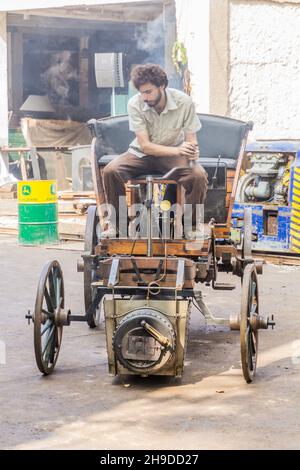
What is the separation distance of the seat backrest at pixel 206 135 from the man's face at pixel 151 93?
113 centimetres

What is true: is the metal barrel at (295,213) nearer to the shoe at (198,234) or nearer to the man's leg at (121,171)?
the shoe at (198,234)

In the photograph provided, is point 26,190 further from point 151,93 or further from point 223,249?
point 151,93

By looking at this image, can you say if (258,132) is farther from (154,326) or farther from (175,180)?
(154,326)

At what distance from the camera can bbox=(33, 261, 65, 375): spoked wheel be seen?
6.48 m

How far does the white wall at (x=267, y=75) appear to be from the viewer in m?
16.4

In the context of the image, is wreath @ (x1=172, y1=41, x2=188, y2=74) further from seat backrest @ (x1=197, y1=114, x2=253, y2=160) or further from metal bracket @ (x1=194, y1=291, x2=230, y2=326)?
metal bracket @ (x1=194, y1=291, x2=230, y2=326)

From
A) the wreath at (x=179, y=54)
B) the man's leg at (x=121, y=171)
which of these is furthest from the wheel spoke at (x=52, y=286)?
the wreath at (x=179, y=54)

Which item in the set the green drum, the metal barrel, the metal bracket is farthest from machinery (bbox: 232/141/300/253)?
the metal bracket

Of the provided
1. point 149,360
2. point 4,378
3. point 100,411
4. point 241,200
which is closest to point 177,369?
point 149,360

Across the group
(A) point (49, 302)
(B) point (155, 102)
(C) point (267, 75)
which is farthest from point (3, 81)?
(A) point (49, 302)

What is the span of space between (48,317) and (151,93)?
1.87 m

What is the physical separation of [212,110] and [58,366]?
9909mm

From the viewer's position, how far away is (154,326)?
20.7ft

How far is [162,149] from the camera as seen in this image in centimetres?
719
